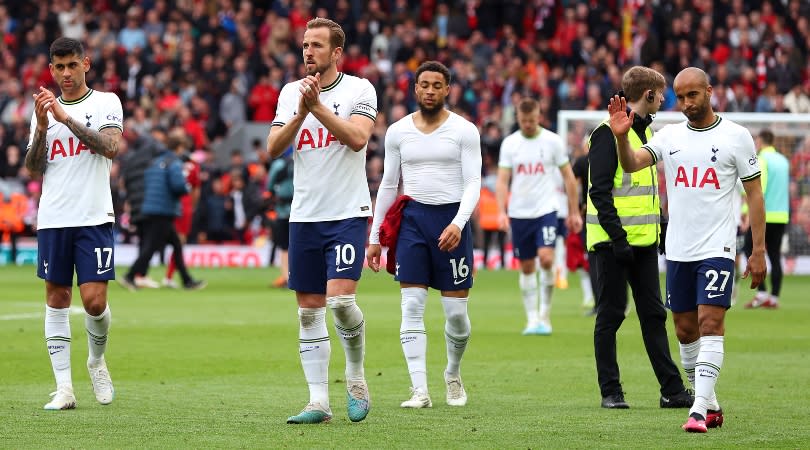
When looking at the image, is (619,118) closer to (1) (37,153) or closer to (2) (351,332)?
(2) (351,332)

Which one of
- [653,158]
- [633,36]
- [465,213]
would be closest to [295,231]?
[465,213]

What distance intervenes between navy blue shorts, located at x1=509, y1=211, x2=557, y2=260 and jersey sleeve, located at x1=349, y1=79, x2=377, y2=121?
7226 millimetres

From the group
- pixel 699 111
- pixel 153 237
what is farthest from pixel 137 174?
pixel 699 111

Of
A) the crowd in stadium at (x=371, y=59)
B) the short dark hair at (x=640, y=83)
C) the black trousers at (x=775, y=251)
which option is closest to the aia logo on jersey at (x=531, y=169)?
the black trousers at (x=775, y=251)

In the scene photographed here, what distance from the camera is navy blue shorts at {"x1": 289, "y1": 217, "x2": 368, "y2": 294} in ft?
30.3

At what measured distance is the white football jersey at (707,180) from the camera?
9.12 meters

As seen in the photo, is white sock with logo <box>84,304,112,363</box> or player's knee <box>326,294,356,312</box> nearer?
player's knee <box>326,294,356,312</box>

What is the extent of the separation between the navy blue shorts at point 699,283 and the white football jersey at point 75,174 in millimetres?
3780

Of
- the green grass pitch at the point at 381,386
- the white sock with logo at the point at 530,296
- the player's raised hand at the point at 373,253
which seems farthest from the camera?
the white sock with logo at the point at 530,296

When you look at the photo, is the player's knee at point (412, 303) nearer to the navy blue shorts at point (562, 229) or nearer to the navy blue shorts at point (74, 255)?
the navy blue shorts at point (74, 255)

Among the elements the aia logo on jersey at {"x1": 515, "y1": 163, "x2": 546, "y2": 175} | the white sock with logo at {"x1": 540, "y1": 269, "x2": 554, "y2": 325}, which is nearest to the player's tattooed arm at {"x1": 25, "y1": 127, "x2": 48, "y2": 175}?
the aia logo on jersey at {"x1": 515, "y1": 163, "x2": 546, "y2": 175}

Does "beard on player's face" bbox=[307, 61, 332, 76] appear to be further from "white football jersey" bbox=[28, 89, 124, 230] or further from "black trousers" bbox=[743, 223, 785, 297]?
"black trousers" bbox=[743, 223, 785, 297]

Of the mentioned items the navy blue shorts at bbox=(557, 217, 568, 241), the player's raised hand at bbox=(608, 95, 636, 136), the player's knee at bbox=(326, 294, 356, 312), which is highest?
the player's raised hand at bbox=(608, 95, 636, 136)

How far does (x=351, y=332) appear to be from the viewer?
9.46m
